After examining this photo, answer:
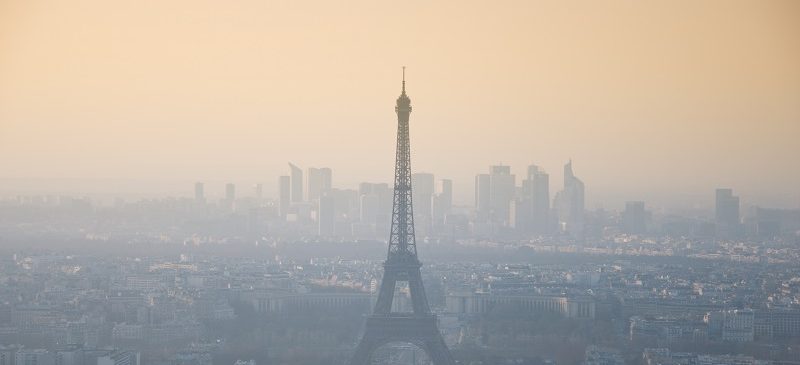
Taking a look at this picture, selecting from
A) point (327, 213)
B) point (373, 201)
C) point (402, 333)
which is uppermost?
point (373, 201)

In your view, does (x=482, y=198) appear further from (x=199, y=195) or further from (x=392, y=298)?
(x=392, y=298)

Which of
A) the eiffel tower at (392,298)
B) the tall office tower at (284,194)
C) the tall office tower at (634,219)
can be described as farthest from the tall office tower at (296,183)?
the eiffel tower at (392,298)

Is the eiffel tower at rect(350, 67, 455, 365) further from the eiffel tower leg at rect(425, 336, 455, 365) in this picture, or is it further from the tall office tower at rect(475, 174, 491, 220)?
the tall office tower at rect(475, 174, 491, 220)

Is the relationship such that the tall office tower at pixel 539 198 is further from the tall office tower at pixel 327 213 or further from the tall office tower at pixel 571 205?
the tall office tower at pixel 327 213

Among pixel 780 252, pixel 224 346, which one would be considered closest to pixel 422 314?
pixel 224 346

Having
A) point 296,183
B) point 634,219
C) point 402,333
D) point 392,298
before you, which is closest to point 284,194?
point 296,183

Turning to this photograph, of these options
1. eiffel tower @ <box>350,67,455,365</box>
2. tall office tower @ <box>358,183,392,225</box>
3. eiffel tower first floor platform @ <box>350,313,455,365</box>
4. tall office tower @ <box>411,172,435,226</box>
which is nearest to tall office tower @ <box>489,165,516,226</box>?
tall office tower @ <box>411,172,435,226</box>
